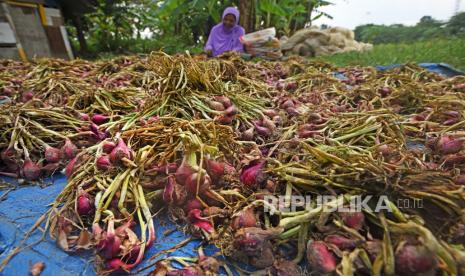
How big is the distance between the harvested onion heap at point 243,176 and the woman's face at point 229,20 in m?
3.76

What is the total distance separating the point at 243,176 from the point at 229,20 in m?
4.71

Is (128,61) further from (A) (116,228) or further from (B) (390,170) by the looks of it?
(B) (390,170)

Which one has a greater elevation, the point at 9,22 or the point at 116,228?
the point at 9,22

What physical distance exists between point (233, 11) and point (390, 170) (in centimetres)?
489

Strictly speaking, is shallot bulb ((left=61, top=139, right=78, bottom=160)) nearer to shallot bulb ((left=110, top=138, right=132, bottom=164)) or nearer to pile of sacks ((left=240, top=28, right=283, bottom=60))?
shallot bulb ((left=110, top=138, right=132, bottom=164))

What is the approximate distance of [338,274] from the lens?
72 cm

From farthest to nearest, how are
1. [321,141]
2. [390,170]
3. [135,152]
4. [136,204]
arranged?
[321,141] → [135,152] → [136,204] → [390,170]

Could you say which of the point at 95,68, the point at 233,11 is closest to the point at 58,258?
the point at 95,68

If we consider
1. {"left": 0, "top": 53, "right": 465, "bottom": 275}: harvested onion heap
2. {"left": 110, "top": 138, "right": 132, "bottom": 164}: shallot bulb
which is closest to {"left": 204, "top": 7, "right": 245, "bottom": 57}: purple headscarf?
{"left": 0, "top": 53, "right": 465, "bottom": 275}: harvested onion heap

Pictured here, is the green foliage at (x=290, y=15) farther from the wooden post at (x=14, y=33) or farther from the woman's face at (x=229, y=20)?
the wooden post at (x=14, y=33)

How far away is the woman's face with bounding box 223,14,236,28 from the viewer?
16.9 ft

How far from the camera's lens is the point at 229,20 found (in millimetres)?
5203

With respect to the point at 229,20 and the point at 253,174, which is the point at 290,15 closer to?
the point at 229,20

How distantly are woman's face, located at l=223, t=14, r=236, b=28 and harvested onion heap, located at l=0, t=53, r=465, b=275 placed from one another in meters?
3.76
